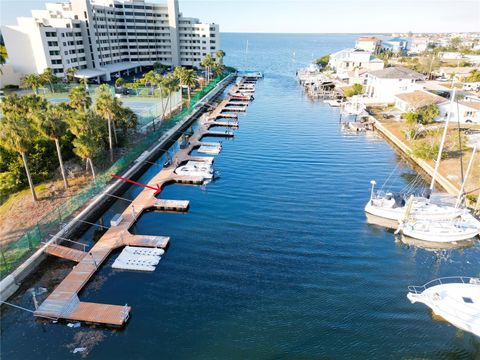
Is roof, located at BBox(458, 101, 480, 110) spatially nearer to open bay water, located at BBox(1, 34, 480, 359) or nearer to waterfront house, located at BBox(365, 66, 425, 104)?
waterfront house, located at BBox(365, 66, 425, 104)

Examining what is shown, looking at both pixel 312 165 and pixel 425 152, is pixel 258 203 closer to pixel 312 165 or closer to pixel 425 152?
pixel 312 165

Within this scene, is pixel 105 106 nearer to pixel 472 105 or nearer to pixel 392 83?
pixel 472 105

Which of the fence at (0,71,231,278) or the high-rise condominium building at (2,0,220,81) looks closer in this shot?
the fence at (0,71,231,278)

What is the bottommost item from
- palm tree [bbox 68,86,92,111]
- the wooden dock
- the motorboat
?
the wooden dock

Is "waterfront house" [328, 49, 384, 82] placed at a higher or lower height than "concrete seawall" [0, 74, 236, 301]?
higher

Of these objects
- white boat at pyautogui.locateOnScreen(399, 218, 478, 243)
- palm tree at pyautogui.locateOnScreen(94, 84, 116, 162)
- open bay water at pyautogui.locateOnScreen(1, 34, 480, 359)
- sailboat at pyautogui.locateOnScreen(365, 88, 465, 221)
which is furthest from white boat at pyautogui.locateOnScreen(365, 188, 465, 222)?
palm tree at pyautogui.locateOnScreen(94, 84, 116, 162)

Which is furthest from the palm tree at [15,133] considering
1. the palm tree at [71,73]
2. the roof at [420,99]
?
the palm tree at [71,73]

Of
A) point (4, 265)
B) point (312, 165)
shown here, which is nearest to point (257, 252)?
point (4, 265)
